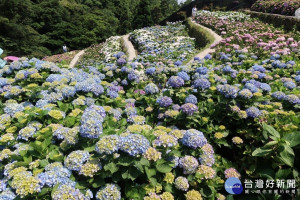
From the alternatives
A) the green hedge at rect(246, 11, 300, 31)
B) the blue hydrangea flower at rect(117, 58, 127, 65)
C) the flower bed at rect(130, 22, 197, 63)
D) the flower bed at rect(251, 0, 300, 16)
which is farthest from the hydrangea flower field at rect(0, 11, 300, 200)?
the flower bed at rect(251, 0, 300, 16)

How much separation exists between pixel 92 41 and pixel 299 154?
26307mm

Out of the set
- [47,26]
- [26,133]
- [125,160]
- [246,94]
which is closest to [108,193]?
[125,160]

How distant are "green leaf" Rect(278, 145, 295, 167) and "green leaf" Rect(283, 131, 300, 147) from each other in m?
0.06

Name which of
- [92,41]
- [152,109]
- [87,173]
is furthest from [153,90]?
[92,41]

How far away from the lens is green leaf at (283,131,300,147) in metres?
1.54

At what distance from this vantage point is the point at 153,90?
2680 mm

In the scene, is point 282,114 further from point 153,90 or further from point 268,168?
point 153,90

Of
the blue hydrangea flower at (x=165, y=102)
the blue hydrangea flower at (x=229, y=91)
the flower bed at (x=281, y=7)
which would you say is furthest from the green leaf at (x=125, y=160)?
the flower bed at (x=281, y=7)

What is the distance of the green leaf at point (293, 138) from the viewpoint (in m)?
1.54

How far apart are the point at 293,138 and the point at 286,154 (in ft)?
0.44

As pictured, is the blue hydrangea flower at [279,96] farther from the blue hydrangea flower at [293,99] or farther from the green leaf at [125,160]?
the green leaf at [125,160]

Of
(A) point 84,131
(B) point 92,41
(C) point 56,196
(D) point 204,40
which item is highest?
(A) point 84,131

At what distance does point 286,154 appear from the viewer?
1543 mm

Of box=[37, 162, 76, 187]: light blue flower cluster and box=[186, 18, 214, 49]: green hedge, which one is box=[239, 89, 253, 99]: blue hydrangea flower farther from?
box=[186, 18, 214, 49]: green hedge
